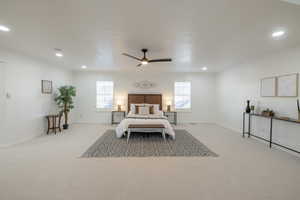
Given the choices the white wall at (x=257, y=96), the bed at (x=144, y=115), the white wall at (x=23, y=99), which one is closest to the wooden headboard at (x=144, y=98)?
the bed at (x=144, y=115)

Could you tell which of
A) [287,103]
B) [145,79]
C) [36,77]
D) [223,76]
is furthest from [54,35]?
[223,76]

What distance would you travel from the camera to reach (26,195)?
1.91 meters

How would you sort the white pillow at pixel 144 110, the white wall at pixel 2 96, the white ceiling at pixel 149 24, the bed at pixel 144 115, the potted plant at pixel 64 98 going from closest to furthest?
1. the white ceiling at pixel 149 24
2. the white wall at pixel 2 96
3. the bed at pixel 144 115
4. the potted plant at pixel 64 98
5. the white pillow at pixel 144 110

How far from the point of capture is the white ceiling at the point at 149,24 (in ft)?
6.04

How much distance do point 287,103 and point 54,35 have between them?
5621 mm

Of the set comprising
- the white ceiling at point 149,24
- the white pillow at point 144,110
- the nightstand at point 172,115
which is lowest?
the nightstand at point 172,115

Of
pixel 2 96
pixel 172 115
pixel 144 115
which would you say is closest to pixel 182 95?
pixel 172 115

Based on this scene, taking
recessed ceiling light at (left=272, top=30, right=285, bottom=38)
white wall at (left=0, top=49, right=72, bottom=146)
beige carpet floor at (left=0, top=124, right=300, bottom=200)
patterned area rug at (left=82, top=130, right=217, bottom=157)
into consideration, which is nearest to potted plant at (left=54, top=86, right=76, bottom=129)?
white wall at (left=0, top=49, right=72, bottom=146)

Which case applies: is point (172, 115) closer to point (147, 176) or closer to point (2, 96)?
point (147, 176)

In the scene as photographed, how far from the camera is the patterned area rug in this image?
10.9 ft

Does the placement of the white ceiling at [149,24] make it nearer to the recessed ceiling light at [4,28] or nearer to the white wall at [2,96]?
the recessed ceiling light at [4,28]

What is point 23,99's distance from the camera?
4141mm

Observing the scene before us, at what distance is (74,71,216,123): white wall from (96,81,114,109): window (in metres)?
0.21

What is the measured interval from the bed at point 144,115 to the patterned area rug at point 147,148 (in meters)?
0.32
